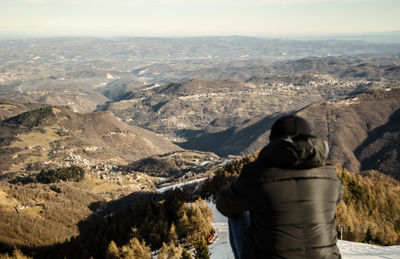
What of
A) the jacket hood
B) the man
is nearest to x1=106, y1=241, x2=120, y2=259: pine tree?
the man

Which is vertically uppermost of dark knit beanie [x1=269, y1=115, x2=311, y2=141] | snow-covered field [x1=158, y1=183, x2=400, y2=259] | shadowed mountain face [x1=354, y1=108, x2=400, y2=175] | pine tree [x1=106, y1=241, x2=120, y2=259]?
dark knit beanie [x1=269, y1=115, x2=311, y2=141]

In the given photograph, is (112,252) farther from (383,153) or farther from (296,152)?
(383,153)

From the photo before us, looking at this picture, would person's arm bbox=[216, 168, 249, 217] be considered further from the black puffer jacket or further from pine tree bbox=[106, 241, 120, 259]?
pine tree bbox=[106, 241, 120, 259]

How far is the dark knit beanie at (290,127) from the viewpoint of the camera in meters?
5.05

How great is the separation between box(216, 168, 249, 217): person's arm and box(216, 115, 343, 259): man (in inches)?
1.5

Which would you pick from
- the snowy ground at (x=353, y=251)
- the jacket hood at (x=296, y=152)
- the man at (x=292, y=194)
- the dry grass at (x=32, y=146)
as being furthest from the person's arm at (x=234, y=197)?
the dry grass at (x=32, y=146)

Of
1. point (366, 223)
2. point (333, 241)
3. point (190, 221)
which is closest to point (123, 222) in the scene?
point (190, 221)

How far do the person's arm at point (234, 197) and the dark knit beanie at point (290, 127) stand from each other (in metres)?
0.91

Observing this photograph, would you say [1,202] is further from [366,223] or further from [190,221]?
[366,223]

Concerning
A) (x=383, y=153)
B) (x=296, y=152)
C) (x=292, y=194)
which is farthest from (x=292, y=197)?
(x=383, y=153)

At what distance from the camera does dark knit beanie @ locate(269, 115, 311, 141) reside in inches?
199

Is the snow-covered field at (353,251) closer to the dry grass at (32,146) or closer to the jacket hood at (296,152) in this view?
the jacket hood at (296,152)

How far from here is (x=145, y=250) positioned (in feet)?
41.7

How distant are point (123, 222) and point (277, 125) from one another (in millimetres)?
15589
